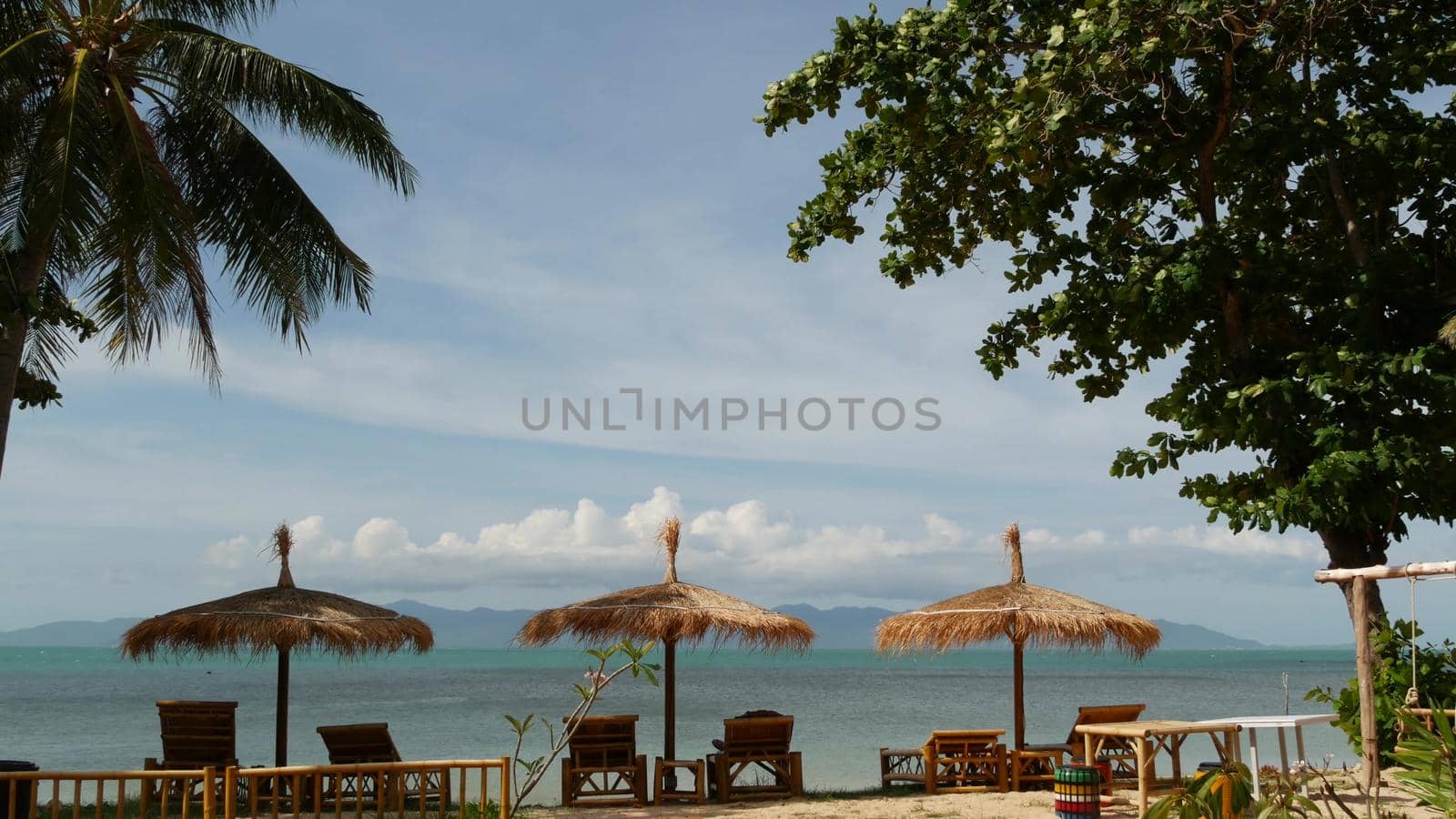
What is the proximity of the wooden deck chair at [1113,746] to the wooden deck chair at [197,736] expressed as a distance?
6959mm

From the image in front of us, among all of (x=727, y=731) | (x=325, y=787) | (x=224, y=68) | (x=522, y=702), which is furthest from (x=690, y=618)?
(x=522, y=702)

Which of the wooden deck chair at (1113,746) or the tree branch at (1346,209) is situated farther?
the wooden deck chair at (1113,746)

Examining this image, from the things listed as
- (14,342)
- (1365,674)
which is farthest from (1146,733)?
(14,342)

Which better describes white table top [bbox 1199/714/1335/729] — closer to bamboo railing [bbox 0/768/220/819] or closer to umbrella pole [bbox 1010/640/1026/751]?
umbrella pole [bbox 1010/640/1026/751]

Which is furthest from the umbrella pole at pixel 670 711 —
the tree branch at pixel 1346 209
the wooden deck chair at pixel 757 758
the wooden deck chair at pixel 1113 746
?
the tree branch at pixel 1346 209

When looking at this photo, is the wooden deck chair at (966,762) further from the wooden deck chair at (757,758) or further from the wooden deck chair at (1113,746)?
the wooden deck chair at (757,758)

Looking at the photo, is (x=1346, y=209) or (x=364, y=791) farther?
(x=364, y=791)

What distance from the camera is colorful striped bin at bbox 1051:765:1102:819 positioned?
7512mm

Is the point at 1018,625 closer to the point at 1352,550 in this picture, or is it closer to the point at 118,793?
the point at 1352,550

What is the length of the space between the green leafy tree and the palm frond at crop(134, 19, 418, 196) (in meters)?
4.05

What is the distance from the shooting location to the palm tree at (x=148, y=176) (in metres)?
9.03

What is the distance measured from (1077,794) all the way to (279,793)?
6557 millimetres

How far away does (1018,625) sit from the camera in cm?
1095

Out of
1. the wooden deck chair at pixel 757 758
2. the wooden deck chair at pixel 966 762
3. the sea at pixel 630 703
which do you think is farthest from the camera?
the sea at pixel 630 703
